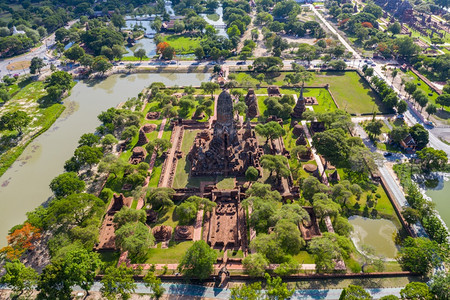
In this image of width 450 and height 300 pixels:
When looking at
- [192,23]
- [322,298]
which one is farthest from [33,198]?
[192,23]

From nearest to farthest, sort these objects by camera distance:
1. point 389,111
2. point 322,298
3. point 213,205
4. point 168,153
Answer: point 322,298 → point 213,205 → point 168,153 → point 389,111

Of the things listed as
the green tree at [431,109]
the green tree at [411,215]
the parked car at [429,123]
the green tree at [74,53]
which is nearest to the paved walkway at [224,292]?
the green tree at [411,215]

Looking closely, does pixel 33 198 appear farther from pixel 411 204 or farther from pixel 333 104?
pixel 333 104

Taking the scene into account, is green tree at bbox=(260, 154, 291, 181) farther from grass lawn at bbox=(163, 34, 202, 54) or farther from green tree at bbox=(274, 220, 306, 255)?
grass lawn at bbox=(163, 34, 202, 54)

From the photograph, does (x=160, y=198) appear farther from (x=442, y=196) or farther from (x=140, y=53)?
(x=140, y=53)

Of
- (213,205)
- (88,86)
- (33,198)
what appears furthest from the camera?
(88,86)

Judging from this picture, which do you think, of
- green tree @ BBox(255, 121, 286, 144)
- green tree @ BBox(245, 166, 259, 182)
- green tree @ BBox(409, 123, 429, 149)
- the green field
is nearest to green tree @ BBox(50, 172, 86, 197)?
green tree @ BBox(245, 166, 259, 182)
